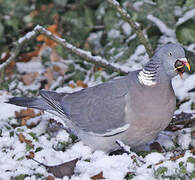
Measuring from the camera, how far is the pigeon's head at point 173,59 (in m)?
2.85

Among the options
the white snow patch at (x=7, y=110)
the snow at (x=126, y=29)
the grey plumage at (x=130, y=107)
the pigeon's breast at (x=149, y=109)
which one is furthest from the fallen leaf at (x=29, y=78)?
the pigeon's breast at (x=149, y=109)

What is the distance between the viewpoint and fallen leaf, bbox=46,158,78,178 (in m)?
2.80

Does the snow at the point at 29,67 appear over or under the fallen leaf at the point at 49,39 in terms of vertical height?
under

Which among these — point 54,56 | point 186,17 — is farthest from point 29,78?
point 186,17

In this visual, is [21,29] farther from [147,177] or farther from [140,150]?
[147,177]

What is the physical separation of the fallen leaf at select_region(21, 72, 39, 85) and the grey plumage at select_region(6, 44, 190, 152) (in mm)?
1335

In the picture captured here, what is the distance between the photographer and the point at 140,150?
3.24 metres

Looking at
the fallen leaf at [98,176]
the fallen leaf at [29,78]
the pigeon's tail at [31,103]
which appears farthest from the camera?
the fallen leaf at [29,78]

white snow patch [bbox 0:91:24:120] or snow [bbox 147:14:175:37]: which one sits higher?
snow [bbox 147:14:175:37]

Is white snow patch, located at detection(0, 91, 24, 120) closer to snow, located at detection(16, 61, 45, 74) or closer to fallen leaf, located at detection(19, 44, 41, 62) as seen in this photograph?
snow, located at detection(16, 61, 45, 74)

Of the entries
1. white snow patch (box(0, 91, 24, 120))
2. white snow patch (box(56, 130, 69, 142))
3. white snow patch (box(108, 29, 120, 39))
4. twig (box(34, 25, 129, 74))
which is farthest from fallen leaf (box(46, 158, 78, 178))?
white snow patch (box(108, 29, 120, 39))

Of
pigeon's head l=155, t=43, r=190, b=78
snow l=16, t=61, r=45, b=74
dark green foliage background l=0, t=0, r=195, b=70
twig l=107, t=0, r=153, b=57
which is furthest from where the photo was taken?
snow l=16, t=61, r=45, b=74

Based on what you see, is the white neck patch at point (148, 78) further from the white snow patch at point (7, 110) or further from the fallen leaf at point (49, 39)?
the fallen leaf at point (49, 39)

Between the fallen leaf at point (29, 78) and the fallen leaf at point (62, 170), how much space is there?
1877 mm
